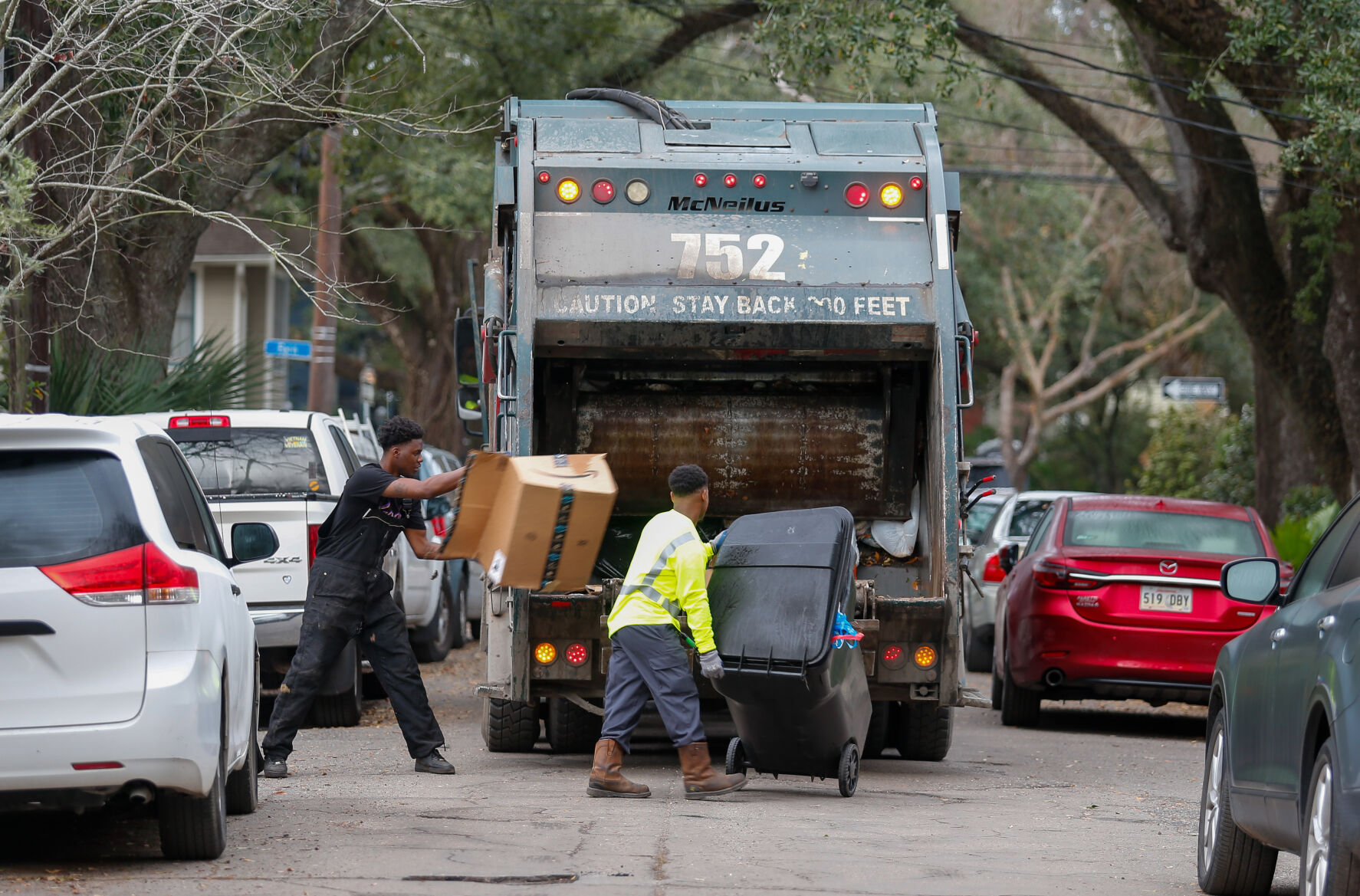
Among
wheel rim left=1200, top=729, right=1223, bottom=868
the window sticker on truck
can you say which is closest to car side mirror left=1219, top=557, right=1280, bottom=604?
wheel rim left=1200, top=729, right=1223, bottom=868

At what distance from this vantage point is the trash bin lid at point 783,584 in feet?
26.2

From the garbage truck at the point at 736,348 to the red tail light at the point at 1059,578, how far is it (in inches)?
70.5

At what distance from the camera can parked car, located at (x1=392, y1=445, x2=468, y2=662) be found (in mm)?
12922

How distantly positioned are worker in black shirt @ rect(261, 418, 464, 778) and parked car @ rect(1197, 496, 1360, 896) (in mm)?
3856

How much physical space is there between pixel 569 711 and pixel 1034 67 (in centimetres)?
1308

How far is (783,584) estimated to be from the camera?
8.14 meters

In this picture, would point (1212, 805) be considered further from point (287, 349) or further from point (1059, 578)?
point (287, 349)

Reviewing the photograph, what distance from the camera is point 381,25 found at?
17672 mm

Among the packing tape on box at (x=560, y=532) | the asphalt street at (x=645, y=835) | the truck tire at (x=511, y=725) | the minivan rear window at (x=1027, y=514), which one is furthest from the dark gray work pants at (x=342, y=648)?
the minivan rear window at (x=1027, y=514)

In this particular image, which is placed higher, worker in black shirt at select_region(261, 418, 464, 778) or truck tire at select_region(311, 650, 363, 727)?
worker in black shirt at select_region(261, 418, 464, 778)

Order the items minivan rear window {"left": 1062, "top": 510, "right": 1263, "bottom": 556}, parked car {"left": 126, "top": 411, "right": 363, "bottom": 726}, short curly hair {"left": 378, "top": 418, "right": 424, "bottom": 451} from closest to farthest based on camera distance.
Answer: short curly hair {"left": 378, "top": 418, "right": 424, "bottom": 451}
parked car {"left": 126, "top": 411, "right": 363, "bottom": 726}
minivan rear window {"left": 1062, "top": 510, "right": 1263, "bottom": 556}

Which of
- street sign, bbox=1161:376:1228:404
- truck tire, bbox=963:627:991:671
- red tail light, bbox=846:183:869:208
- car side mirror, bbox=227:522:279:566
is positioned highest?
red tail light, bbox=846:183:869:208

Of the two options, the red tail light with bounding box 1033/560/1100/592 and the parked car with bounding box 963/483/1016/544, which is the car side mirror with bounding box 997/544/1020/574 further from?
the parked car with bounding box 963/483/1016/544

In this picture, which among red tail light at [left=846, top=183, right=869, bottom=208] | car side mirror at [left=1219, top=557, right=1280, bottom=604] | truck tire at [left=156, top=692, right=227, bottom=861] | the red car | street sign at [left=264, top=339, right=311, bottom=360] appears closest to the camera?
car side mirror at [left=1219, top=557, right=1280, bottom=604]
